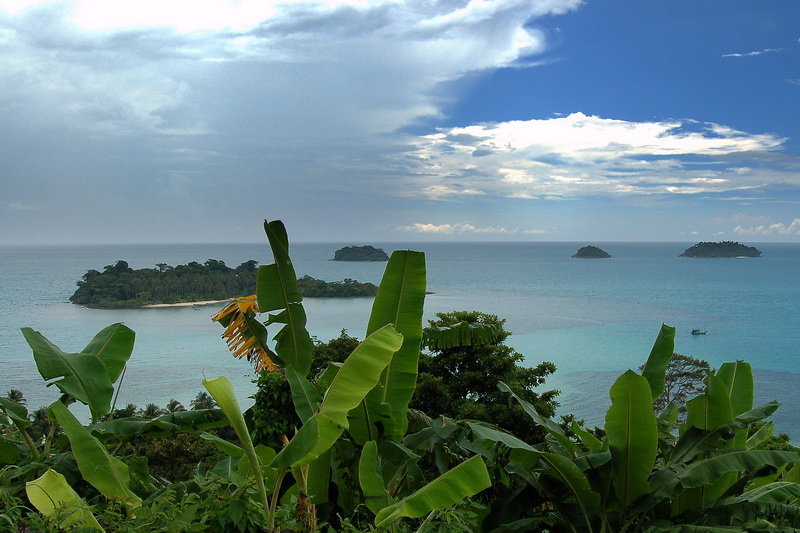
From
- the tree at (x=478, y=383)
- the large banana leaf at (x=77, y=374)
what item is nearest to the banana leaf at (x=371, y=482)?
the large banana leaf at (x=77, y=374)

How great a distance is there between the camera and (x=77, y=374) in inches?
143

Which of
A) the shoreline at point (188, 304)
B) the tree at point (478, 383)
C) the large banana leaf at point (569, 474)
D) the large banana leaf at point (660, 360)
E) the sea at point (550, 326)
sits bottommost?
the sea at point (550, 326)

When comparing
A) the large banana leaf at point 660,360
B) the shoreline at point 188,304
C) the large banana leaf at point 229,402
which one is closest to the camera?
the large banana leaf at point 229,402

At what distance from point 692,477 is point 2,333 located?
84327mm

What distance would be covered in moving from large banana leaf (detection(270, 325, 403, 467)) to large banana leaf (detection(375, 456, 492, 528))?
43 centimetres

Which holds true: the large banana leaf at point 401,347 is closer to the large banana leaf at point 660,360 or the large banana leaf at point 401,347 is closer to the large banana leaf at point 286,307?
the large banana leaf at point 286,307

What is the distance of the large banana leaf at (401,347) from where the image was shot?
150 inches

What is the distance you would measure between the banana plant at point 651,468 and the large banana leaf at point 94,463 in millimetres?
2002

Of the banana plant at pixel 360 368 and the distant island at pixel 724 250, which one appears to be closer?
the banana plant at pixel 360 368

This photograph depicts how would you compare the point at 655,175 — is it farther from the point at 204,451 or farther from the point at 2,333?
the point at 204,451

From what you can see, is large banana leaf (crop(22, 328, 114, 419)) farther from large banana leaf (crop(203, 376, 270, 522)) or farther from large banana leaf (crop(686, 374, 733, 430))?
large banana leaf (crop(686, 374, 733, 430))

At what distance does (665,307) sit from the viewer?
92625mm

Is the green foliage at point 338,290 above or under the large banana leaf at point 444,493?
under

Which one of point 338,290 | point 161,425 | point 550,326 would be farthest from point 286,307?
point 338,290
